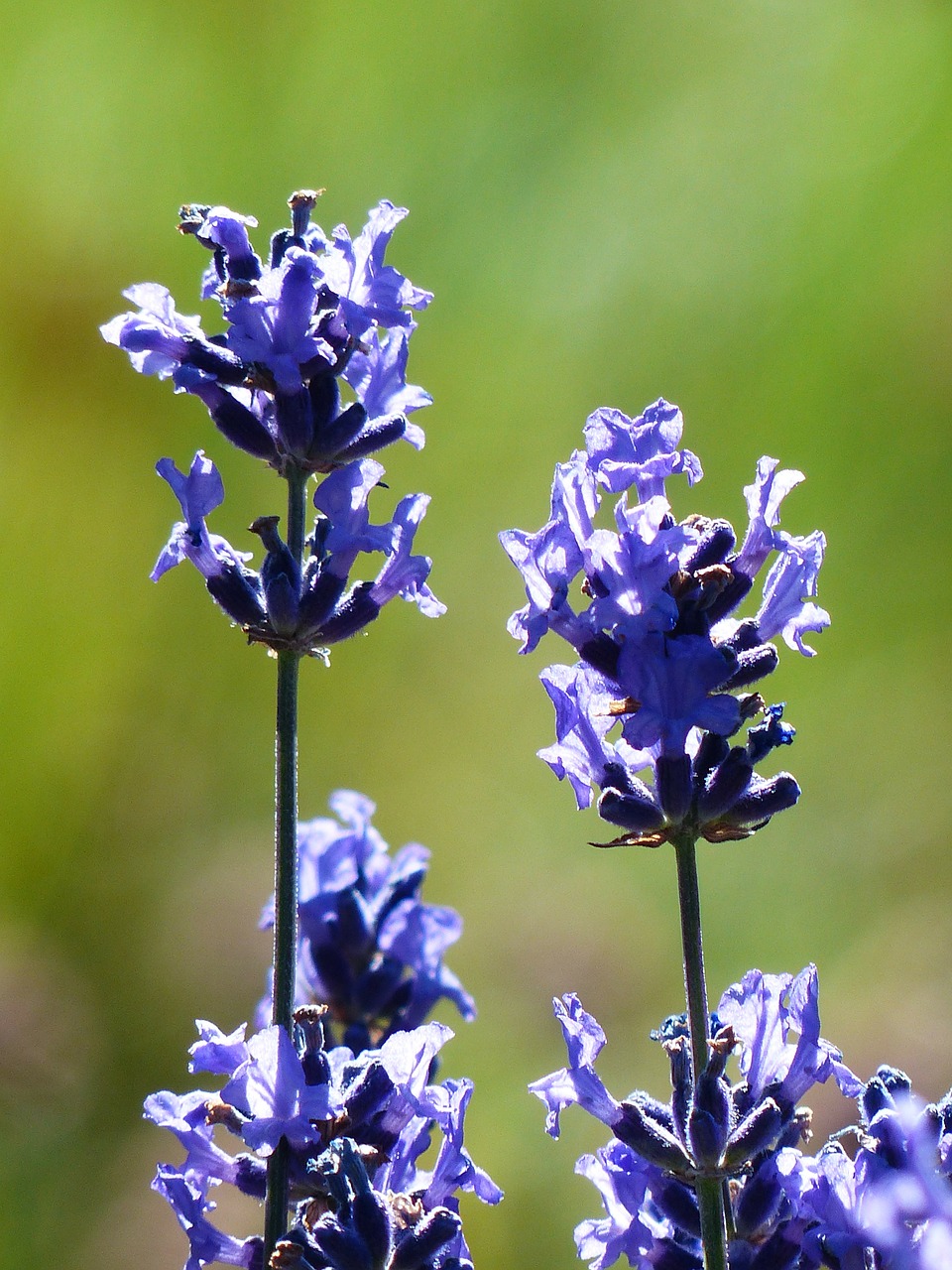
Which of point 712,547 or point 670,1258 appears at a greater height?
point 712,547

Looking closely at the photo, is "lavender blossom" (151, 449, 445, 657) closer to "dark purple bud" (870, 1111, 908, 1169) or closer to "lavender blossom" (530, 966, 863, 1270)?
"lavender blossom" (530, 966, 863, 1270)

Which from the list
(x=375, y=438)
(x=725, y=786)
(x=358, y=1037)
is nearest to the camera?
(x=725, y=786)

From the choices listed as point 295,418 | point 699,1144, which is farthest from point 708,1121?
point 295,418

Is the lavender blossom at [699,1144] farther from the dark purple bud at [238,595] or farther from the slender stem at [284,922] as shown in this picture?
the dark purple bud at [238,595]

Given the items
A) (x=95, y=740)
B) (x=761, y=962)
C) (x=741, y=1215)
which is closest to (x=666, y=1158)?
→ (x=741, y=1215)

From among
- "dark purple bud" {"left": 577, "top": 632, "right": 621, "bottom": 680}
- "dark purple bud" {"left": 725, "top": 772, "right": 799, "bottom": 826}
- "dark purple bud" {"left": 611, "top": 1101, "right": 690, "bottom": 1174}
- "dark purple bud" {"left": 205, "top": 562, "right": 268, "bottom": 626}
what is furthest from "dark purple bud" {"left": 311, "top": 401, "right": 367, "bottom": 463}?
"dark purple bud" {"left": 611, "top": 1101, "right": 690, "bottom": 1174}

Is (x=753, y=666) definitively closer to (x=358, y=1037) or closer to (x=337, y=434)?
(x=337, y=434)

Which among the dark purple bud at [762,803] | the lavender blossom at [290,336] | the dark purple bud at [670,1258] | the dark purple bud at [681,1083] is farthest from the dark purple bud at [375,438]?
the dark purple bud at [670,1258]
